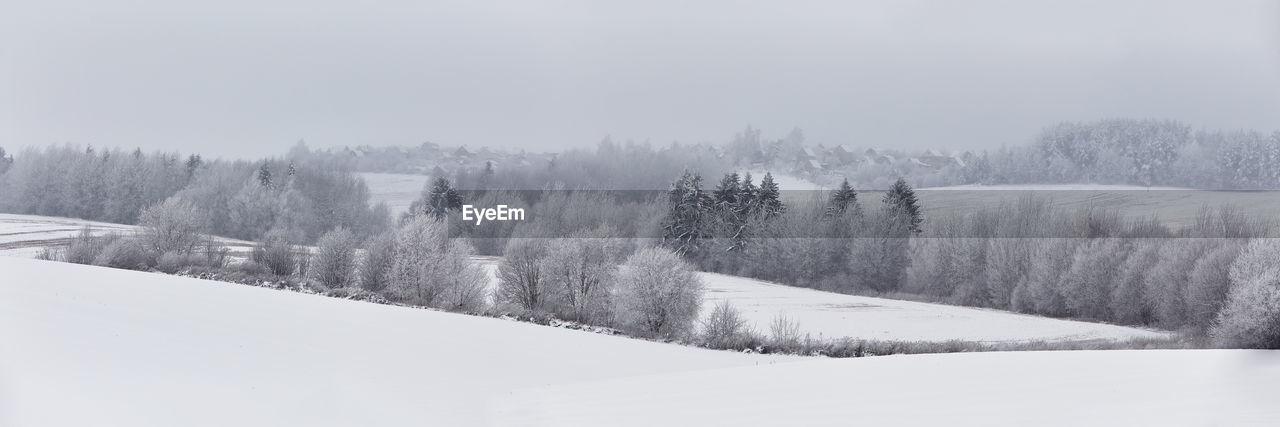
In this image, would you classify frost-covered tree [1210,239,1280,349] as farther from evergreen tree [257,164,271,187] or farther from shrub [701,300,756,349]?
evergreen tree [257,164,271,187]

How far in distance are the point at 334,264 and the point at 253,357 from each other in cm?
2659

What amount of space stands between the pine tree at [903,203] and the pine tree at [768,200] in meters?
6.64

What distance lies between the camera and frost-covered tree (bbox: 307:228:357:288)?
39.9 metres

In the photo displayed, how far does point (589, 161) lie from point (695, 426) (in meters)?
47.2

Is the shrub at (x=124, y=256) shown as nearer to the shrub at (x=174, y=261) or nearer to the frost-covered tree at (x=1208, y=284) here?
the shrub at (x=174, y=261)

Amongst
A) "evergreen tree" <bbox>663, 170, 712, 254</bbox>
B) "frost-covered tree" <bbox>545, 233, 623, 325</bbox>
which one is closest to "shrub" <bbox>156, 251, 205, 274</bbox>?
"frost-covered tree" <bbox>545, 233, 623, 325</bbox>

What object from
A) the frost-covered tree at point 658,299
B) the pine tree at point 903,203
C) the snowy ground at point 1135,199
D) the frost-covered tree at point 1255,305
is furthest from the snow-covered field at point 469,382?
the pine tree at point 903,203

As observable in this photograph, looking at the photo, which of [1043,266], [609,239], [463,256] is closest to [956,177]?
[1043,266]

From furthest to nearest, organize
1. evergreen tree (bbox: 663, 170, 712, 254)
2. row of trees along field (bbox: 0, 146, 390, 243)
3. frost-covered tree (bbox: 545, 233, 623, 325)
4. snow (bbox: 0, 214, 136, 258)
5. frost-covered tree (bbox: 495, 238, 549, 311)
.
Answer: row of trees along field (bbox: 0, 146, 390, 243), evergreen tree (bbox: 663, 170, 712, 254), snow (bbox: 0, 214, 136, 258), frost-covered tree (bbox: 495, 238, 549, 311), frost-covered tree (bbox: 545, 233, 623, 325)

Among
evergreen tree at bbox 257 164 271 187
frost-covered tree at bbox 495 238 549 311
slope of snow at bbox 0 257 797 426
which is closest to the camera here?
slope of snow at bbox 0 257 797 426

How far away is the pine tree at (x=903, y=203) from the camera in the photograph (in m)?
52.4

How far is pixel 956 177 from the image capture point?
54.2m

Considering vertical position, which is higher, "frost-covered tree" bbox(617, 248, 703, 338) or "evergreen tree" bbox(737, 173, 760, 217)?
"evergreen tree" bbox(737, 173, 760, 217)

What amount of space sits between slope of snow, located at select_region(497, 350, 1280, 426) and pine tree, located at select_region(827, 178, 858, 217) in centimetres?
3844
